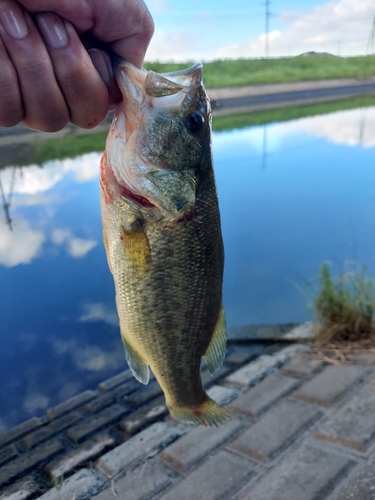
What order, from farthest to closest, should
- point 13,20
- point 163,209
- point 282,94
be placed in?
point 282,94 < point 163,209 < point 13,20

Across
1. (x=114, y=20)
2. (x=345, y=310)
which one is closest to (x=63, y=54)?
(x=114, y=20)

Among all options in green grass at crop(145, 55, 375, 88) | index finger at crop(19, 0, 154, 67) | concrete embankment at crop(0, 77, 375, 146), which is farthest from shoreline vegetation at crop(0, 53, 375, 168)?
index finger at crop(19, 0, 154, 67)

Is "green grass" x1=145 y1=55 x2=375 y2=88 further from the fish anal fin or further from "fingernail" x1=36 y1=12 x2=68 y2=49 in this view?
"fingernail" x1=36 y1=12 x2=68 y2=49

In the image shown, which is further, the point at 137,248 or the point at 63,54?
the point at 137,248

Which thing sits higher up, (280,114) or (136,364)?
(280,114)

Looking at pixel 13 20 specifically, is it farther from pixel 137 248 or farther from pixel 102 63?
pixel 137 248
